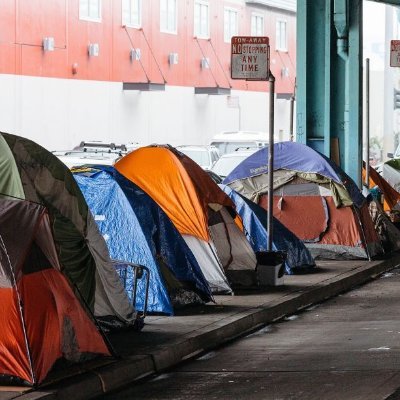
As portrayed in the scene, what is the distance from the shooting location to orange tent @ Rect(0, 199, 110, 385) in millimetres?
9133

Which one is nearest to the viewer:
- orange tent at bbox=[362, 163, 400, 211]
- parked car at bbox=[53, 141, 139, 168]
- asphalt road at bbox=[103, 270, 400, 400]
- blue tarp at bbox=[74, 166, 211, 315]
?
asphalt road at bbox=[103, 270, 400, 400]

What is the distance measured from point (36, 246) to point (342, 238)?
10799 millimetres

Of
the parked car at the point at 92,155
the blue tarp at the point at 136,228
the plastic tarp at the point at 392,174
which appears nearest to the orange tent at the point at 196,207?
the blue tarp at the point at 136,228

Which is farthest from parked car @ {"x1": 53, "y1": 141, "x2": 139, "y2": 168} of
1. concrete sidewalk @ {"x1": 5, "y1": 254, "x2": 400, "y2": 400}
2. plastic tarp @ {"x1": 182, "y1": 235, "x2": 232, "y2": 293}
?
plastic tarp @ {"x1": 182, "y1": 235, "x2": 232, "y2": 293}

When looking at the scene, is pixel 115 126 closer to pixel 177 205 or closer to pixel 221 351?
pixel 177 205

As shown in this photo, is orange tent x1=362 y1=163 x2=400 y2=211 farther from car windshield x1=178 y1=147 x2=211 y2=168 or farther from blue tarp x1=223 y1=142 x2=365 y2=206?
car windshield x1=178 y1=147 x2=211 y2=168

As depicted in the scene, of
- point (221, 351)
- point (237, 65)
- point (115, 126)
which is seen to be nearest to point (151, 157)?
point (237, 65)

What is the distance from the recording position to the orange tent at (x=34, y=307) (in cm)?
913

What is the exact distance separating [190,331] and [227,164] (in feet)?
64.4

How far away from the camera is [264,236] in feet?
57.5

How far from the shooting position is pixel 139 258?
13367 millimetres

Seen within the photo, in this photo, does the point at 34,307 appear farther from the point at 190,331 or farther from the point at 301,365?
the point at 190,331

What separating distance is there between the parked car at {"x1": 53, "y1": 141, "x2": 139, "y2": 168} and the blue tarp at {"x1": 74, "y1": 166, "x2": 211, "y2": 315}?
12.0 m

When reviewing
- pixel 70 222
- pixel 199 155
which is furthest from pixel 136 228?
pixel 199 155
